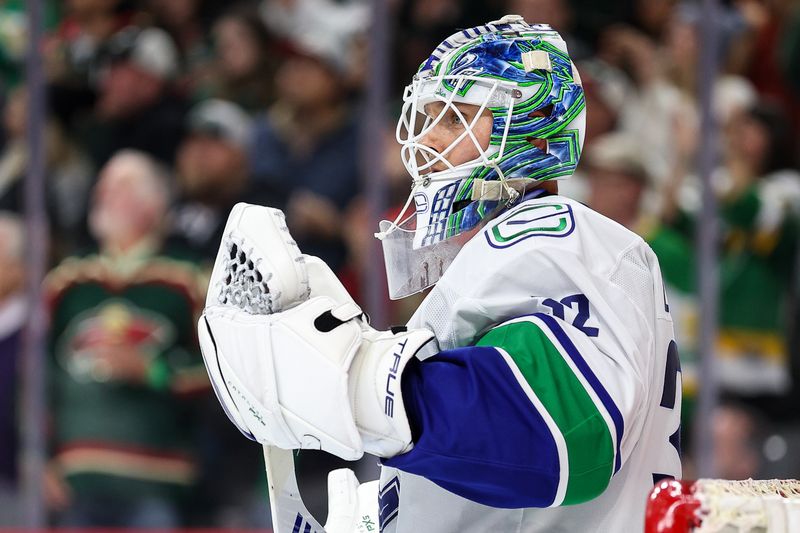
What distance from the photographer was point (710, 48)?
4883mm

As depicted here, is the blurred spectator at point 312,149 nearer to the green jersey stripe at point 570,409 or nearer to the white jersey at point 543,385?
the white jersey at point 543,385

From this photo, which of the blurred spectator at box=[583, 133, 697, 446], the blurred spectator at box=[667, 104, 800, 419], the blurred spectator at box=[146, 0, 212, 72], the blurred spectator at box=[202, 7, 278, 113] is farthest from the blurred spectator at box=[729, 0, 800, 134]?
the blurred spectator at box=[146, 0, 212, 72]

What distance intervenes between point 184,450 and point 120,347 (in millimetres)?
473

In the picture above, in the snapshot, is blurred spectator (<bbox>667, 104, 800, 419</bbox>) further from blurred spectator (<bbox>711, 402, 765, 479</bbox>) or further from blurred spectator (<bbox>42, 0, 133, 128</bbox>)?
blurred spectator (<bbox>42, 0, 133, 128</bbox>)

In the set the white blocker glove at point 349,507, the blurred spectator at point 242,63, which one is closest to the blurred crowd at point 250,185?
the blurred spectator at point 242,63

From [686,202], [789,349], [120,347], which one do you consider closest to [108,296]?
[120,347]

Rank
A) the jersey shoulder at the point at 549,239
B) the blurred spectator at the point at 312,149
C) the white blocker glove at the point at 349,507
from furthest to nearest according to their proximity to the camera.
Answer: the blurred spectator at the point at 312,149
the white blocker glove at the point at 349,507
the jersey shoulder at the point at 549,239

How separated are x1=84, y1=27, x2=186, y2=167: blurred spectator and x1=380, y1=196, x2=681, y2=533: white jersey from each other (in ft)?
11.2

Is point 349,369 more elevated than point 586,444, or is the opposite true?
point 349,369

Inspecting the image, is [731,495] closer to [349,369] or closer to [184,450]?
[349,369]

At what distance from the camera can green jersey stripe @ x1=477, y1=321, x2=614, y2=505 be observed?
1.41m

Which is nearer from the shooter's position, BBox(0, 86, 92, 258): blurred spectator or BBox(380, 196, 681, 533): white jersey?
BBox(380, 196, 681, 533): white jersey

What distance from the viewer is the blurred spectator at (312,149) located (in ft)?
16.1

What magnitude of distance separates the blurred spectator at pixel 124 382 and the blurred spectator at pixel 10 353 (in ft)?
0.44
